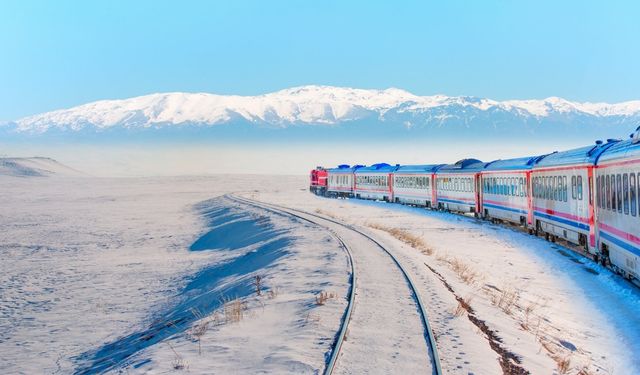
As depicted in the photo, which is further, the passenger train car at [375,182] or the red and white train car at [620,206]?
the passenger train car at [375,182]

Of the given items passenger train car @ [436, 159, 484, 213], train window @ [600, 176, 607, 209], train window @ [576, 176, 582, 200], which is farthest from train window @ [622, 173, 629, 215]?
passenger train car @ [436, 159, 484, 213]

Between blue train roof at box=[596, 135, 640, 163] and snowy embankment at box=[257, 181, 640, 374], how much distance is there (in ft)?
11.3

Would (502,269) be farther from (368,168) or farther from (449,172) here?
(368,168)

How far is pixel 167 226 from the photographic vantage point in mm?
49656

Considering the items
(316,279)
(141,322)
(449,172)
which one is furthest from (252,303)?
(449,172)

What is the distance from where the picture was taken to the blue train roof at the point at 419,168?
52.7 metres

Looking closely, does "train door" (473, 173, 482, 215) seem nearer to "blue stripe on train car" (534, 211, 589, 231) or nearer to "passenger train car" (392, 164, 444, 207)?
"passenger train car" (392, 164, 444, 207)

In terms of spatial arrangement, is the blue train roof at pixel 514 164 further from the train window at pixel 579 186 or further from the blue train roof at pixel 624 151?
the blue train roof at pixel 624 151

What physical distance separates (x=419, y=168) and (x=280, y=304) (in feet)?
138

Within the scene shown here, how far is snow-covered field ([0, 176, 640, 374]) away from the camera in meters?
11.1

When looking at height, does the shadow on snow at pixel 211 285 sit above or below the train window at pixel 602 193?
below

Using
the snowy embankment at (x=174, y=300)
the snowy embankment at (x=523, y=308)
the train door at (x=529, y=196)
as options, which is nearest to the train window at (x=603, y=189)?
the snowy embankment at (x=523, y=308)

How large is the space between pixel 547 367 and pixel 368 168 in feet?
198

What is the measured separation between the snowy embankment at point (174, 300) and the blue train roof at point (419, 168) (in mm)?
15579
